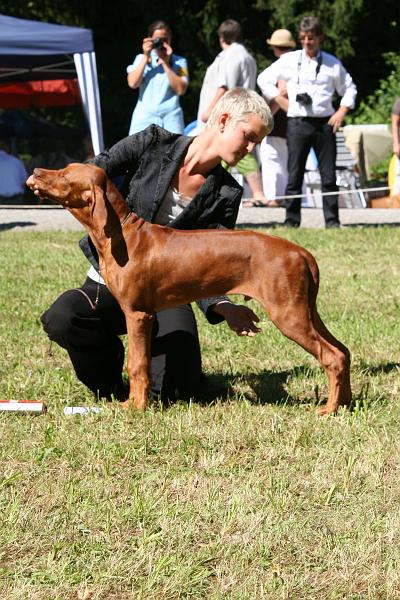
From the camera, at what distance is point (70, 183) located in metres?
4.08

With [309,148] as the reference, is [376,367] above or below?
above

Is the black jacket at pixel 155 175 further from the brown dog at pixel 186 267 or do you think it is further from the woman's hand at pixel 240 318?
the woman's hand at pixel 240 318

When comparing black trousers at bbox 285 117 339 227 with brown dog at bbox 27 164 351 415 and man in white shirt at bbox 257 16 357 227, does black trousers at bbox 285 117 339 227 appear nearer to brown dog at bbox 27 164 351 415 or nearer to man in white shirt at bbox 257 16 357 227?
man in white shirt at bbox 257 16 357 227

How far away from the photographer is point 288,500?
3535 millimetres

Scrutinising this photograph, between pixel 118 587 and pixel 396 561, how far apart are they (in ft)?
2.68

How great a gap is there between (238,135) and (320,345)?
0.96 meters

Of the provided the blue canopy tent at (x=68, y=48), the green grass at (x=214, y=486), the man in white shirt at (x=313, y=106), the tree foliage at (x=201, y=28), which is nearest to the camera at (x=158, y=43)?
the man in white shirt at (x=313, y=106)

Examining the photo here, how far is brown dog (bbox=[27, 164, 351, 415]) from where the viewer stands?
423 centimetres

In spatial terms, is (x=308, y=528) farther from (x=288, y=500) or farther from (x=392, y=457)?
(x=392, y=457)

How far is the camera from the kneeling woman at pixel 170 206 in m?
4.46

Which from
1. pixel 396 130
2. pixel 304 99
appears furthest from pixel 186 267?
pixel 396 130

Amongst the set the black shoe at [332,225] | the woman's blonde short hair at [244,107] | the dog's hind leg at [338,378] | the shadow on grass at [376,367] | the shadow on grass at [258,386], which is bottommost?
the black shoe at [332,225]

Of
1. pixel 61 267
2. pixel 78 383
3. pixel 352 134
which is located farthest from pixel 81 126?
pixel 78 383

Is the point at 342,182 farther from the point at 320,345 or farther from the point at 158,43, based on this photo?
the point at 320,345
